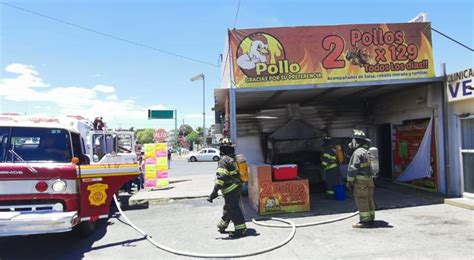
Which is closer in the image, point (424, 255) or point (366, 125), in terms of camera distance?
point (424, 255)

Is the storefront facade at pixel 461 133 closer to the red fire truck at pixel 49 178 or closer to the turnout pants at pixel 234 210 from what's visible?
the turnout pants at pixel 234 210

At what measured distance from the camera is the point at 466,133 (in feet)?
30.1

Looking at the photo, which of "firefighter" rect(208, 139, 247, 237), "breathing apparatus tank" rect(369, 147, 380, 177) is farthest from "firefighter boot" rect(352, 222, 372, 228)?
"firefighter" rect(208, 139, 247, 237)

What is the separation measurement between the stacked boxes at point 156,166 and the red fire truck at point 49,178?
7.16 meters

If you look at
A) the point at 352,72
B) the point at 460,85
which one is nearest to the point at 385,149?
the point at 460,85

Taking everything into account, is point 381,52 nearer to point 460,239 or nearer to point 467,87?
point 467,87

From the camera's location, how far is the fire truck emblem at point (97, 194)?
6.37m

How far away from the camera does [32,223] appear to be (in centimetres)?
529

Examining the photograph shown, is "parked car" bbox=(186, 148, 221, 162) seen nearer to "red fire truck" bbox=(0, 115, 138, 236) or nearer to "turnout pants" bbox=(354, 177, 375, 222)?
"red fire truck" bbox=(0, 115, 138, 236)

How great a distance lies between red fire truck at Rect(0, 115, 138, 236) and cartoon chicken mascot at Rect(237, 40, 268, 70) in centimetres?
418

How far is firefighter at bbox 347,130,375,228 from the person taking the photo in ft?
23.0

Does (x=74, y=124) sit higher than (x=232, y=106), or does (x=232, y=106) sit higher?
(x=232, y=106)

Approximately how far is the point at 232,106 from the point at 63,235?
493cm

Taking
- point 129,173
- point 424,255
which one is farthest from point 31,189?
point 424,255
